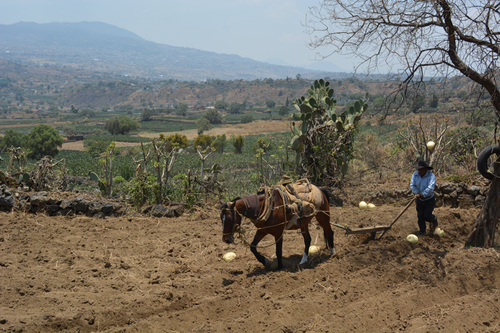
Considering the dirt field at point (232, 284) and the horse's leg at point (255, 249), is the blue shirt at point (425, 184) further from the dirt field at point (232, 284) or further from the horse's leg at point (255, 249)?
the horse's leg at point (255, 249)

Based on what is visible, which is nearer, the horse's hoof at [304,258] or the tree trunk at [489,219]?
the tree trunk at [489,219]

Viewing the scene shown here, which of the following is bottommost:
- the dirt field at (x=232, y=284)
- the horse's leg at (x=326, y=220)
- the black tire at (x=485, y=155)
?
the dirt field at (x=232, y=284)

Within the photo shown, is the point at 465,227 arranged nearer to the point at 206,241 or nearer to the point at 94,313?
the point at 206,241

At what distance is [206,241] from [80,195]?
409 centimetres

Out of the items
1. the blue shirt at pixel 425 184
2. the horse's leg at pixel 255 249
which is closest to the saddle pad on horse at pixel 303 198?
the horse's leg at pixel 255 249

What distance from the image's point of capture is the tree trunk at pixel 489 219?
5.93 meters

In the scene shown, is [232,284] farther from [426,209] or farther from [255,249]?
[426,209]

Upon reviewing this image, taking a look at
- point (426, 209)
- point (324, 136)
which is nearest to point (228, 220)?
point (426, 209)

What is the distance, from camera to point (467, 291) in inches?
204

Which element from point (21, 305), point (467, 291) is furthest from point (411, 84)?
point (21, 305)

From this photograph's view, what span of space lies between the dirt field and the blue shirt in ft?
3.28

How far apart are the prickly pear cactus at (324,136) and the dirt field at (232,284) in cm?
327

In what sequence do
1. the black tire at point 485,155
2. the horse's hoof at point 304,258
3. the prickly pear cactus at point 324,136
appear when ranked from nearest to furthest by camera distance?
the black tire at point 485,155 < the horse's hoof at point 304,258 < the prickly pear cactus at point 324,136

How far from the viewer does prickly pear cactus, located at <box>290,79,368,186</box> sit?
10.3 metres
